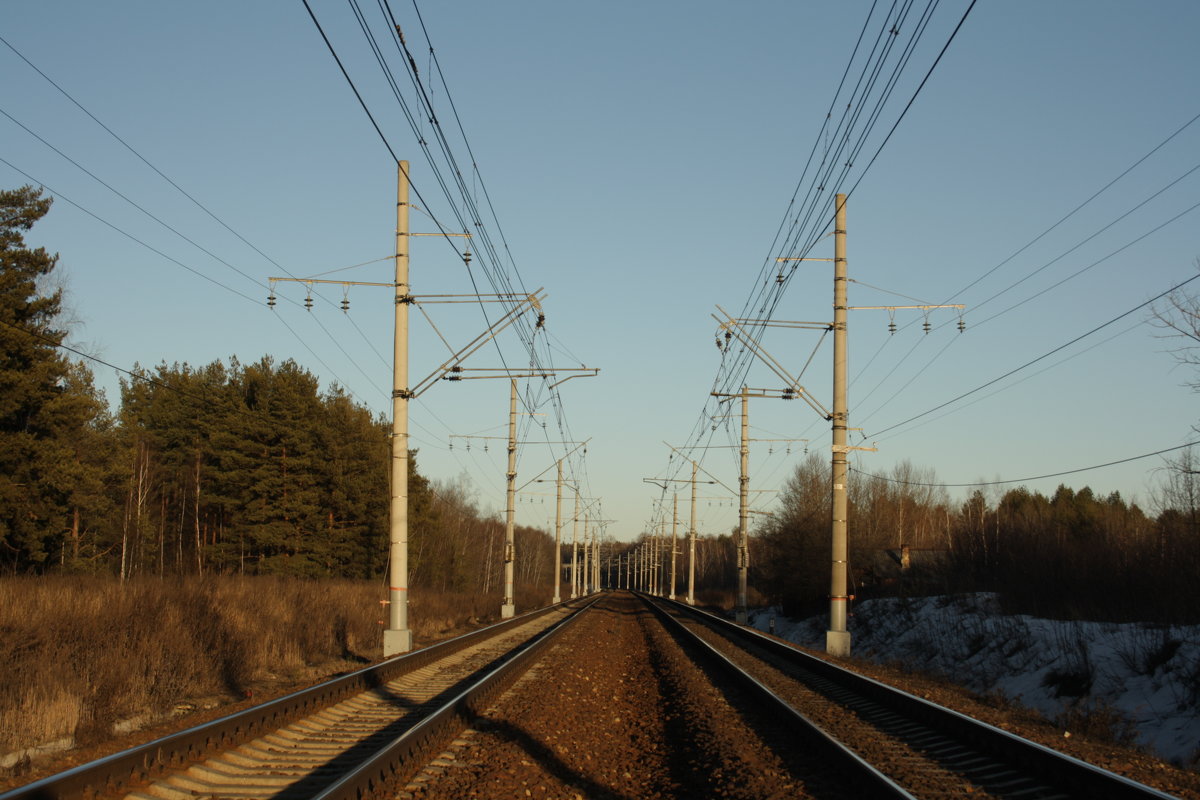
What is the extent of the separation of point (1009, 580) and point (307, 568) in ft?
117

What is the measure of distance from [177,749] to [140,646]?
7061 mm

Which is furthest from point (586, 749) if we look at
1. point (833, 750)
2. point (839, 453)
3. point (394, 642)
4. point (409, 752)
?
point (839, 453)

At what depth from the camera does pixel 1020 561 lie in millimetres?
32781

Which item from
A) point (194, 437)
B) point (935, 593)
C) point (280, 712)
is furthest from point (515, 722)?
point (194, 437)

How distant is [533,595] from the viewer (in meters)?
69.2

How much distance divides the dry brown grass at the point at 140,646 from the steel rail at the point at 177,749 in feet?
6.57

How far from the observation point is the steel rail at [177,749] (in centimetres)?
618

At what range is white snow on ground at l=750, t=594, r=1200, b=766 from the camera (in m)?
14.6

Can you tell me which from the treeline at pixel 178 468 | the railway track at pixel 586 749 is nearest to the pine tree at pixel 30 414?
the treeline at pixel 178 468

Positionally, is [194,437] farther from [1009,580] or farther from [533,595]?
[1009,580]

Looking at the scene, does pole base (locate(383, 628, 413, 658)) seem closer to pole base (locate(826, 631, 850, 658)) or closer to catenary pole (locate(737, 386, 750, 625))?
pole base (locate(826, 631, 850, 658))

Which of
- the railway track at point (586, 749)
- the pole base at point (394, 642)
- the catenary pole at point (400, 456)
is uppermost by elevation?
the catenary pole at point (400, 456)

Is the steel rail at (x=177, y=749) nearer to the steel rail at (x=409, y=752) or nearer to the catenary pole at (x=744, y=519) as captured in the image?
the steel rail at (x=409, y=752)

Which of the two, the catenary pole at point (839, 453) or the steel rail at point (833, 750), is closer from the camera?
the steel rail at point (833, 750)
